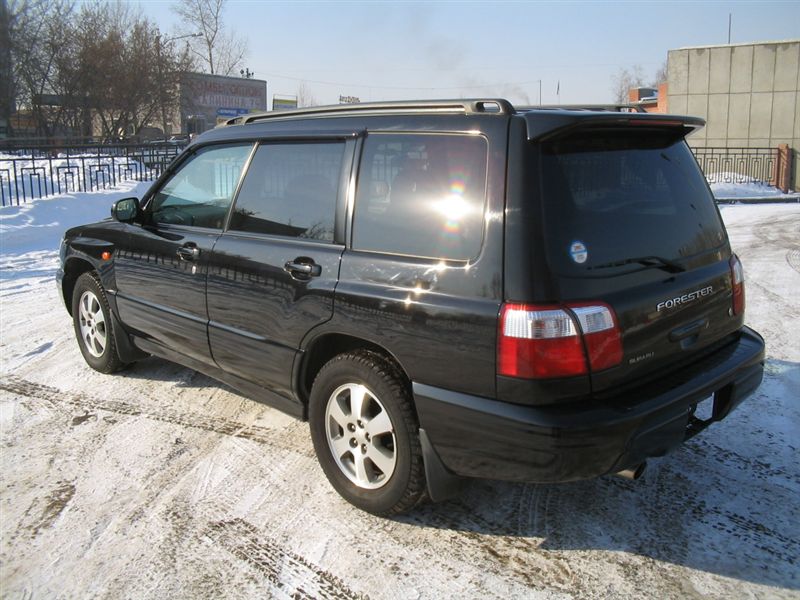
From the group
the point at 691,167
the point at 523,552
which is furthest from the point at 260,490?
the point at 691,167

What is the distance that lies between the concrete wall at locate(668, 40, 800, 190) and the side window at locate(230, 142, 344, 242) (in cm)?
2133

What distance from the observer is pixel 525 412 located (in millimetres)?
2607

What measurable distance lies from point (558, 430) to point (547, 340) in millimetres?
333

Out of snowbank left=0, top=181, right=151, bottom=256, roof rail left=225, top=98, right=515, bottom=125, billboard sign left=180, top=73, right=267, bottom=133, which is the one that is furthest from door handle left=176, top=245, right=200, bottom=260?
billboard sign left=180, top=73, right=267, bottom=133

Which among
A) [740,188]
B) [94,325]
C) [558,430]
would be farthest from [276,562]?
[740,188]

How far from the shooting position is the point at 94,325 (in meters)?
5.19

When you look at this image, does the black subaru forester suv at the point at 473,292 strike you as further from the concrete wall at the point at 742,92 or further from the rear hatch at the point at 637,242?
the concrete wall at the point at 742,92

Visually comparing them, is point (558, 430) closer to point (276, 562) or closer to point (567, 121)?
point (567, 121)

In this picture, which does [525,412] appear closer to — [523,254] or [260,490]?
[523,254]

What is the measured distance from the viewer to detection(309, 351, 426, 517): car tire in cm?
299

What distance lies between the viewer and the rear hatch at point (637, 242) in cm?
268

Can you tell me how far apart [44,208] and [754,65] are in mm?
20610

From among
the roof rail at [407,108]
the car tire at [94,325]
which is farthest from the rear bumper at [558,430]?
the car tire at [94,325]

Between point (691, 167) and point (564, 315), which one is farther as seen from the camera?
point (691, 167)
